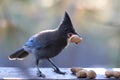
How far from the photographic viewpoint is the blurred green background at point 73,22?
10.2 ft

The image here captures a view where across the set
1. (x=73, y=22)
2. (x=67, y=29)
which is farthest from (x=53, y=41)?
(x=73, y=22)

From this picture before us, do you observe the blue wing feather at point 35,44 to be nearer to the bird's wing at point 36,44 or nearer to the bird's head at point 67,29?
the bird's wing at point 36,44

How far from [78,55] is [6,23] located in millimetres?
548

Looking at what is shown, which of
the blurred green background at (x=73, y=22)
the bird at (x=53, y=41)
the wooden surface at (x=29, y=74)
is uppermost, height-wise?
the blurred green background at (x=73, y=22)

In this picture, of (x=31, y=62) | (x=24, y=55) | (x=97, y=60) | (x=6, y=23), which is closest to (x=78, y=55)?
(x=97, y=60)

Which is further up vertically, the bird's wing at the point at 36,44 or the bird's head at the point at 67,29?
the bird's head at the point at 67,29

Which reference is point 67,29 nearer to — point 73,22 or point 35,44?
point 35,44

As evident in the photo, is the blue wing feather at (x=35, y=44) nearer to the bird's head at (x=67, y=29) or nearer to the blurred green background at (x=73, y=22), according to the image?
the bird's head at (x=67, y=29)

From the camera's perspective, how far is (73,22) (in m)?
3.13

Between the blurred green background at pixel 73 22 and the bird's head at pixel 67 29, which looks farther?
the blurred green background at pixel 73 22

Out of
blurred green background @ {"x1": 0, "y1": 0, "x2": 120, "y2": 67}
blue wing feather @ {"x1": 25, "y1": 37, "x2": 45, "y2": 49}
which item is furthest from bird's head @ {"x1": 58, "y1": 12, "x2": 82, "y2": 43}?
blurred green background @ {"x1": 0, "y1": 0, "x2": 120, "y2": 67}

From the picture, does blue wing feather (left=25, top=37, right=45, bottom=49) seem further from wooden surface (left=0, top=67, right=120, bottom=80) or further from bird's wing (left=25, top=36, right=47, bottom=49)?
wooden surface (left=0, top=67, right=120, bottom=80)

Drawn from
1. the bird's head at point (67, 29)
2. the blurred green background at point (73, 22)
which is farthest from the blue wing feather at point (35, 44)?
the blurred green background at point (73, 22)

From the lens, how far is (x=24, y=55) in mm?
2021
